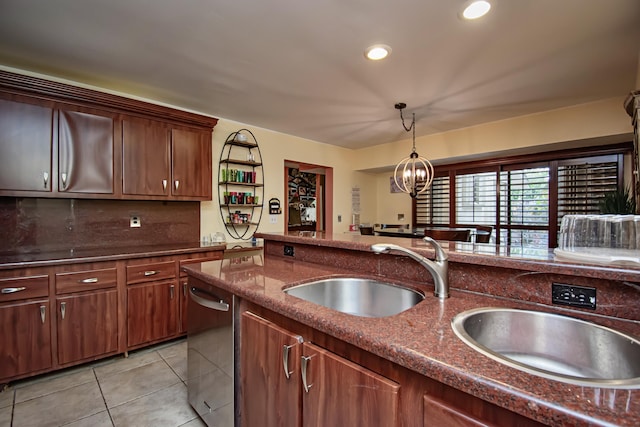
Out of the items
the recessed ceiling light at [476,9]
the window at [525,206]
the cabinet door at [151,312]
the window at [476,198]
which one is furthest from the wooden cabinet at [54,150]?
the window at [525,206]

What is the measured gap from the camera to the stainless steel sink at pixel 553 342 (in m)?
0.81

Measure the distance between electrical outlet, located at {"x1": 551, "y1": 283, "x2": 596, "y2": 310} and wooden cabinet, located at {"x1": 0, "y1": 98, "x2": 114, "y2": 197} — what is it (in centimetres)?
315

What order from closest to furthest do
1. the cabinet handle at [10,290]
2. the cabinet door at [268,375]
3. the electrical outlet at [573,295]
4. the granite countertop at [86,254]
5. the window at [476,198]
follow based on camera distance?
the electrical outlet at [573,295], the cabinet door at [268,375], the cabinet handle at [10,290], the granite countertop at [86,254], the window at [476,198]

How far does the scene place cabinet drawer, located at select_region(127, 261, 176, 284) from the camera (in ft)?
8.33

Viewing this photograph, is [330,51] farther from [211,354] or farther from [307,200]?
[307,200]

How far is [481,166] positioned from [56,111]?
16.4 feet

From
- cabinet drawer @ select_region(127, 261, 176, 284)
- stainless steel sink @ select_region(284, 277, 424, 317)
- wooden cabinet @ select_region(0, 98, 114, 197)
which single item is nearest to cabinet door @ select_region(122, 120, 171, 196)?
wooden cabinet @ select_region(0, 98, 114, 197)

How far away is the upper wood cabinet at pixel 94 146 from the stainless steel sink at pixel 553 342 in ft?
9.48

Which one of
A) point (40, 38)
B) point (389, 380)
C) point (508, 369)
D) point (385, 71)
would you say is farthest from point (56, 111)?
point (508, 369)

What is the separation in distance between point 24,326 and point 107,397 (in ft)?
2.58

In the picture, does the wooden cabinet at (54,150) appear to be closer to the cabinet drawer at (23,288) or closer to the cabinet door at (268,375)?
the cabinet drawer at (23,288)

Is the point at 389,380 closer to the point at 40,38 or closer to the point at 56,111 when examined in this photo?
the point at 40,38

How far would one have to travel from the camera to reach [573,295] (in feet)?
3.30

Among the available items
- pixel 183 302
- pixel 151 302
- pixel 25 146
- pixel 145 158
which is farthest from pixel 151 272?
pixel 25 146
